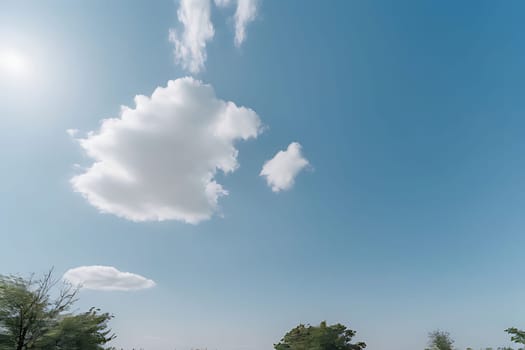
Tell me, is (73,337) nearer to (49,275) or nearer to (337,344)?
(49,275)

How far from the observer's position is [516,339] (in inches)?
1165

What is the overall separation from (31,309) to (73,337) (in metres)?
4.30

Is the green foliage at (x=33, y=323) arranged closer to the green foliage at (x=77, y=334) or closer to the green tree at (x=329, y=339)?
the green foliage at (x=77, y=334)

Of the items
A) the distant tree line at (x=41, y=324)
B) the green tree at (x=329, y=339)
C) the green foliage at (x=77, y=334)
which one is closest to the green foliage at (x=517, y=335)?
the distant tree line at (x=41, y=324)

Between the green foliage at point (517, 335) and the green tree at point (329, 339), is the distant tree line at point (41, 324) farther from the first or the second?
the green tree at point (329, 339)

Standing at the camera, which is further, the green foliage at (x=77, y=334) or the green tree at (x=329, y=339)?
the green tree at (x=329, y=339)

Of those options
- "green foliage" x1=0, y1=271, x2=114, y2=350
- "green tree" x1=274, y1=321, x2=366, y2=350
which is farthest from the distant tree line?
"green tree" x1=274, y1=321, x2=366, y2=350

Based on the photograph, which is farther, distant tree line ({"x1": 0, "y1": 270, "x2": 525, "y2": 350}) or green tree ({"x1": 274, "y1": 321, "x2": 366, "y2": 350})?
green tree ({"x1": 274, "y1": 321, "x2": 366, "y2": 350})

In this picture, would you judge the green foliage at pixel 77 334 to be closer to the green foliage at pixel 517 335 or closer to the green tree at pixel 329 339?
the green tree at pixel 329 339

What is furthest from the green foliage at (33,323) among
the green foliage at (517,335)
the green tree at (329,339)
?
the green foliage at (517,335)

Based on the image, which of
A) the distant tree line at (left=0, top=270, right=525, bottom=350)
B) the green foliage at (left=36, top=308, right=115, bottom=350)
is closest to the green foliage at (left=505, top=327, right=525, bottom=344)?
the distant tree line at (left=0, top=270, right=525, bottom=350)

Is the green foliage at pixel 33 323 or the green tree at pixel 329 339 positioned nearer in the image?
the green foliage at pixel 33 323

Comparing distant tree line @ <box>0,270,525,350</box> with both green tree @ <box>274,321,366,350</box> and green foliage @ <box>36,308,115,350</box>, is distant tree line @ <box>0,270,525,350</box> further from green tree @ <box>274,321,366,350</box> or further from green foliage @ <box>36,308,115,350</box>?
green tree @ <box>274,321,366,350</box>

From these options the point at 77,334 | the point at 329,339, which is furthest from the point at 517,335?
the point at 77,334
